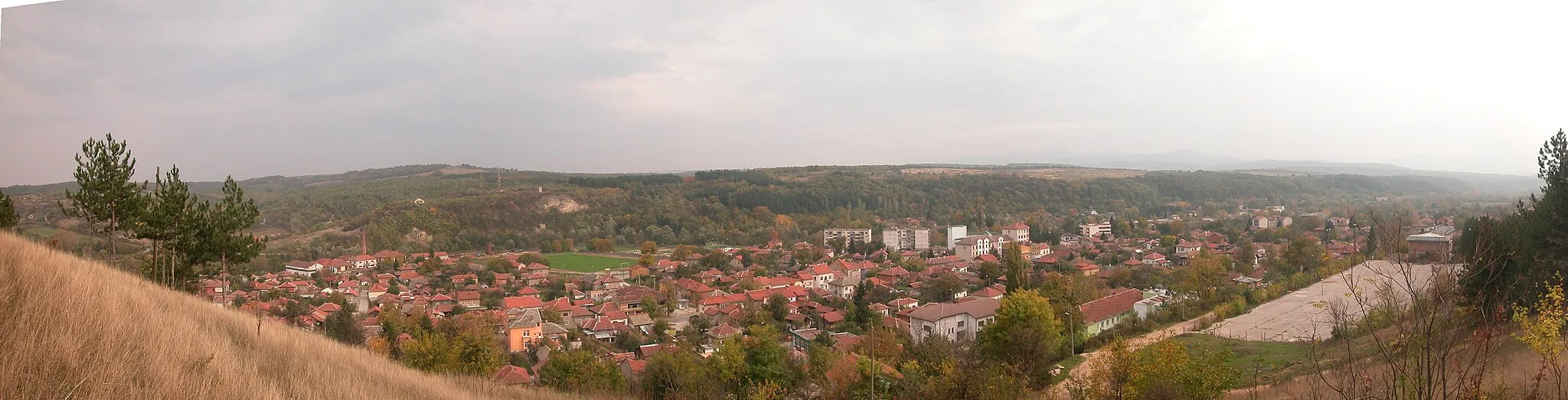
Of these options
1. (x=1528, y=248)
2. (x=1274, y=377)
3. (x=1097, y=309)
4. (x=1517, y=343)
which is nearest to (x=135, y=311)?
(x=1274, y=377)

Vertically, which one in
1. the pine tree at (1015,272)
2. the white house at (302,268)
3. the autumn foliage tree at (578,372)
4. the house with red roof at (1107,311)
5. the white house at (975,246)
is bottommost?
the white house at (975,246)

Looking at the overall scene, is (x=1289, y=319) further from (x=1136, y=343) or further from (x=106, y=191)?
(x=106, y=191)

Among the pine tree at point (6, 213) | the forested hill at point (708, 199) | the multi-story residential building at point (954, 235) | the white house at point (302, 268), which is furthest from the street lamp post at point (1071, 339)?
the forested hill at point (708, 199)

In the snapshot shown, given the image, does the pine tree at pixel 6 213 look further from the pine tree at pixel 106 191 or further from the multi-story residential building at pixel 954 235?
the multi-story residential building at pixel 954 235

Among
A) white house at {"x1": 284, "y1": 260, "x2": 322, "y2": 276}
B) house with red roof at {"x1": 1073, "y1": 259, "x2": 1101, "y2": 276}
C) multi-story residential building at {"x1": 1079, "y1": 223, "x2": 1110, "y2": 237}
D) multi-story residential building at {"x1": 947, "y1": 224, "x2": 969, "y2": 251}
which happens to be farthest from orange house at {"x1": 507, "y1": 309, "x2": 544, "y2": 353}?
multi-story residential building at {"x1": 1079, "y1": 223, "x2": 1110, "y2": 237}

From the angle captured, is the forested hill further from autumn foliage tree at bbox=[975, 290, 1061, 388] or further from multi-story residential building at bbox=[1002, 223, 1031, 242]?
autumn foliage tree at bbox=[975, 290, 1061, 388]

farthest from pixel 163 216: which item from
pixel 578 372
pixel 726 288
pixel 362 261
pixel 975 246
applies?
pixel 975 246
